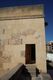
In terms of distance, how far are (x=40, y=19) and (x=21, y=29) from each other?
3.19 feet

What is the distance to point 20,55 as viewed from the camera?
7.08 meters

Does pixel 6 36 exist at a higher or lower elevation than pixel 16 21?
lower

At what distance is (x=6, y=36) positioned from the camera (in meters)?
7.39

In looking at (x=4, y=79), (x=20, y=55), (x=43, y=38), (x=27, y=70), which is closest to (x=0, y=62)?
(x=20, y=55)

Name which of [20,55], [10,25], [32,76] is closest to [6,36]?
[10,25]

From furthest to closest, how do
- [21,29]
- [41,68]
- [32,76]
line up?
[21,29]
[41,68]
[32,76]

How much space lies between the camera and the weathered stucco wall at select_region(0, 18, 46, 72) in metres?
6.86

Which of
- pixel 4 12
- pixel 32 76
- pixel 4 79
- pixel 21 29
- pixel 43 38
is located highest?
pixel 4 12

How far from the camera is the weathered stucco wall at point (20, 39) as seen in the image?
6863 millimetres

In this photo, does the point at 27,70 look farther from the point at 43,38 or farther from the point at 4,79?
the point at 4,79

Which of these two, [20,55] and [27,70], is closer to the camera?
[27,70]

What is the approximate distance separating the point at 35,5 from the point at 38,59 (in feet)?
7.92

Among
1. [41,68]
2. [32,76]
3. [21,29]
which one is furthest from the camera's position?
[21,29]

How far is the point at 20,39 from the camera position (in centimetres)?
718
